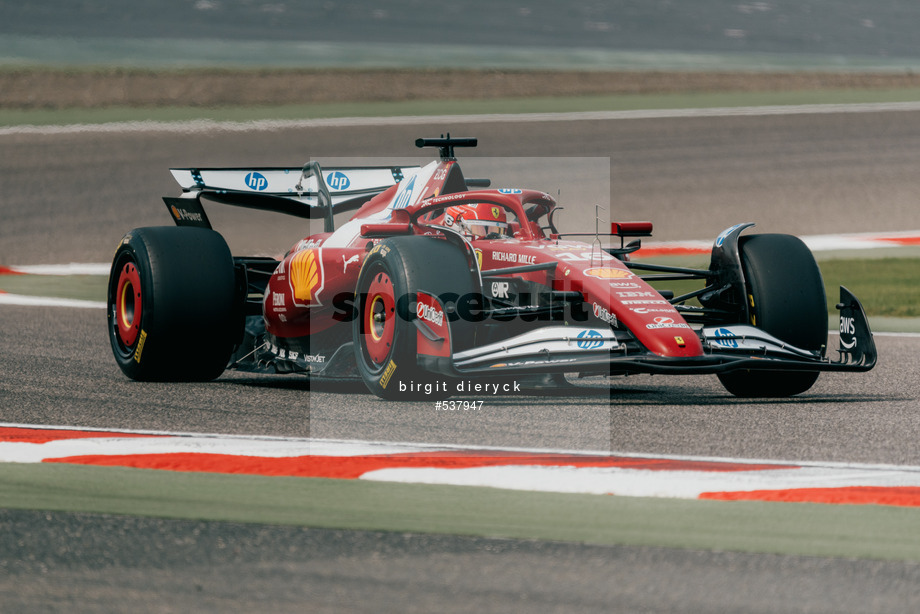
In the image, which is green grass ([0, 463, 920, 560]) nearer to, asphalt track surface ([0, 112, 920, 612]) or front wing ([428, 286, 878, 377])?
asphalt track surface ([0, 112, 920, 612])

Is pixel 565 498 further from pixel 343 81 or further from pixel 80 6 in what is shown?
pixel 80 6

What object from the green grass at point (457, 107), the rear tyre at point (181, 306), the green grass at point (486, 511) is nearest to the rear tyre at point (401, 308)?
the rear tyre at point (181, 306)

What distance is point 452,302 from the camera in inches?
279

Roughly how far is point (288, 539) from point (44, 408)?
10.8 ft

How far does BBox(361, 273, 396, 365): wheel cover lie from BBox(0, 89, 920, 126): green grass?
540 inches

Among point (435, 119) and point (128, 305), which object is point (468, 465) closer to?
point (128, 305)

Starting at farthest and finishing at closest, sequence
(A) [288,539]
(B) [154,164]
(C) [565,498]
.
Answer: (B) [154,164]
(C) [565,498]
(A) [288,539]

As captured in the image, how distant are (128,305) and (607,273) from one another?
10.4ft

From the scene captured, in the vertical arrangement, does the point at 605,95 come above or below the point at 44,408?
above

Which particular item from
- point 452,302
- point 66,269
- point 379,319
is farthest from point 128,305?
Result: point 66,269

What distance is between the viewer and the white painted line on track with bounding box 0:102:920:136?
838 inches

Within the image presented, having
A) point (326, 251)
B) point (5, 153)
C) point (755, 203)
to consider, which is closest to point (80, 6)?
point (5, 153)

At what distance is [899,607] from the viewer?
11.4 ft

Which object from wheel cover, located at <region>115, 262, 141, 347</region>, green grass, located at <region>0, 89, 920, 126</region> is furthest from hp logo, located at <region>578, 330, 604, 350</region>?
green grass, located at <region>0, 89, 920, 126</region>
